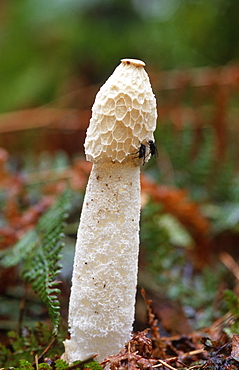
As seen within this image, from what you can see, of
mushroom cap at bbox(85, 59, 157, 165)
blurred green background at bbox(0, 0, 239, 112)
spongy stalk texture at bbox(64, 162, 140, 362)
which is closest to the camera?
mushroom cap at bbox(85, 59, 157, 165)

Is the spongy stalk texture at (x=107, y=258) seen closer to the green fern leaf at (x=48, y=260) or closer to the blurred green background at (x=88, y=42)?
the green fern leaf at (x=48, y=260)

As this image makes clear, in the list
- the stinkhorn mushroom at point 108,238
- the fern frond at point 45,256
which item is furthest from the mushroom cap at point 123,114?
the fern frond at point 45,256

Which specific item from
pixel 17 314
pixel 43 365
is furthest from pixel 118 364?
pixel 17 314

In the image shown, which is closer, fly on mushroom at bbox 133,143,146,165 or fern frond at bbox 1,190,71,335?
fly on mushroom at bbox 133,143,146,165

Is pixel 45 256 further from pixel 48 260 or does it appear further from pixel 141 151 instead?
pixel 141 151

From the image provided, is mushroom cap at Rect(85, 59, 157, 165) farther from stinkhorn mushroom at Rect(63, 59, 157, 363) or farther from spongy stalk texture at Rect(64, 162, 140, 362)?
spongy stalk texture at Rect(64, 162, 140, 362)

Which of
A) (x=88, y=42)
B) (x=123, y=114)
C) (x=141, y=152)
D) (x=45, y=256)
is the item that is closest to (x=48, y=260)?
(x=45, y=256)

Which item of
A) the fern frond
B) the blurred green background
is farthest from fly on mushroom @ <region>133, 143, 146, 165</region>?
the blurred green background
